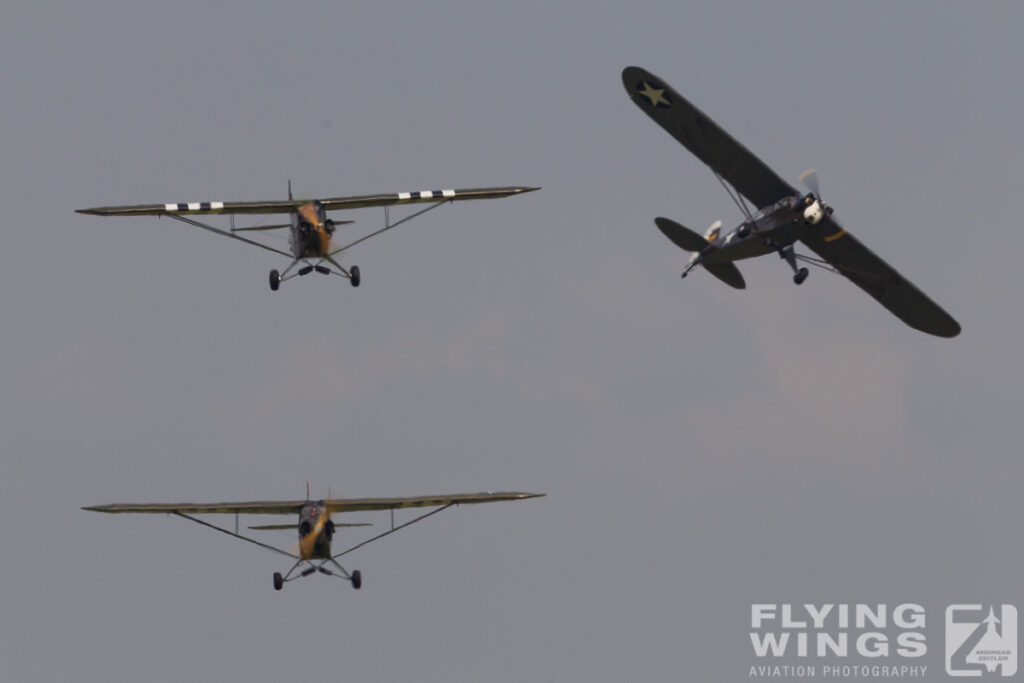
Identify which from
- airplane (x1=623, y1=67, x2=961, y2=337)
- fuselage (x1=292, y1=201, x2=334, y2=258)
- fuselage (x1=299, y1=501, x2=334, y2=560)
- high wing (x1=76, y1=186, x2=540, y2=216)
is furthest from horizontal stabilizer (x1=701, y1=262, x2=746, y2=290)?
fuselage (x1=299, y1=501, x2=334, y2=560)

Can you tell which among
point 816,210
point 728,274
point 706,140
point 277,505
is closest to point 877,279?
point 728,274

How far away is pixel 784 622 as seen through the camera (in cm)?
6209

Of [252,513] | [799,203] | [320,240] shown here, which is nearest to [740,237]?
[799,203]

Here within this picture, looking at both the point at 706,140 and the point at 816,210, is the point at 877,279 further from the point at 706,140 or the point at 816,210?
the point at 706,140

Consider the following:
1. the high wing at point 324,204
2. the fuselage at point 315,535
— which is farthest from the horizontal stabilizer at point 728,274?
the fuselage at point 315,535

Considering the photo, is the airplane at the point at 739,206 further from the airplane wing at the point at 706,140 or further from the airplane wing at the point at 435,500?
the airplane wing at the point at 435,500

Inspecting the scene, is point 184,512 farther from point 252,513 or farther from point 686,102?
point 686,102

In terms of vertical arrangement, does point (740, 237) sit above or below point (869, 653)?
above

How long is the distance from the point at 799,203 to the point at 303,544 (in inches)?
580

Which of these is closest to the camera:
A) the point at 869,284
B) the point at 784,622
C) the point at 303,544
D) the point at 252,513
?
the point at 303,544

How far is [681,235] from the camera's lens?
53.7 m

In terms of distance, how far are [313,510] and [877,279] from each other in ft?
57.2

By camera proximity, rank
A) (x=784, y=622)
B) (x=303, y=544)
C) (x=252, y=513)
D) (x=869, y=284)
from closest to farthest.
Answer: (x=303, y=544) < (x=252, y=513) < (x=869, y=284) < (x=784, y=622)

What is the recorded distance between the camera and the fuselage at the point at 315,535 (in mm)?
48750
